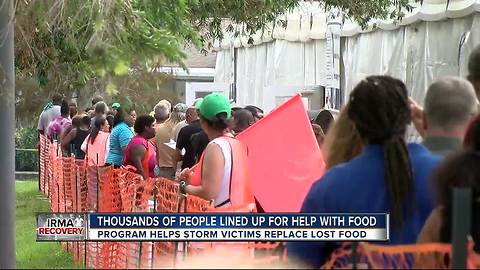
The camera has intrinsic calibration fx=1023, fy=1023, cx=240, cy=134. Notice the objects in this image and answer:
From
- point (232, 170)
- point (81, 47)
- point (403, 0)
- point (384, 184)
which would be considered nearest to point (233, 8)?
point (403, 0)

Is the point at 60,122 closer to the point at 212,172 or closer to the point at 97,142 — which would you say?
the point at 97,142

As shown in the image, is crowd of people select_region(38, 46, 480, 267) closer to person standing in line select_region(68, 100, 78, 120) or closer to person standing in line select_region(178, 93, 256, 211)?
person standing in line select_region(178, 93, 256, 211)

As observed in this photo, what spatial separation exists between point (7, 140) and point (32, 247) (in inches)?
276

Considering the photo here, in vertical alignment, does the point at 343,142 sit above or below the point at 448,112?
below

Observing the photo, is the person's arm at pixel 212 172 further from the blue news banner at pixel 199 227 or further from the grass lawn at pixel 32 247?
the grass lawn at pixel 32 247

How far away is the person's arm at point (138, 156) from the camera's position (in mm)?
→ 12383

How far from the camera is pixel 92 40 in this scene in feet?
16.9

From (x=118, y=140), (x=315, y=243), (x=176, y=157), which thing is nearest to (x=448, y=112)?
(x=315, y=243)

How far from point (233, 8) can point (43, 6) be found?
788 cm

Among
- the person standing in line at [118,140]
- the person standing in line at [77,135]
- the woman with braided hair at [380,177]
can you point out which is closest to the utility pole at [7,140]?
the woman with braided hair at [380,177]

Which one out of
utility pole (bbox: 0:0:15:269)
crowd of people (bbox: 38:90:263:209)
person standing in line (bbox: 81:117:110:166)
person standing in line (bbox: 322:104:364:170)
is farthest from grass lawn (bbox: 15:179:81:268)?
person standing in line (bbox: 322:104:364:170)

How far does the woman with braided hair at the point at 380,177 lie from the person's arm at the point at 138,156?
27.0ft

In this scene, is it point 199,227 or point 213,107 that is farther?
point 213,107

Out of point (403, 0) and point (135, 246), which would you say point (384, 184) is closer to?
point (135, 246)
